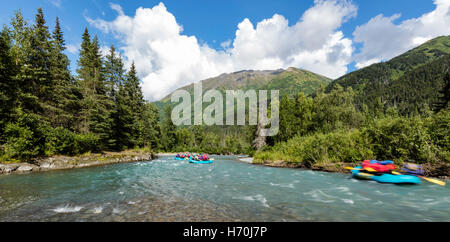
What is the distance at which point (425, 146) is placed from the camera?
14523 mm

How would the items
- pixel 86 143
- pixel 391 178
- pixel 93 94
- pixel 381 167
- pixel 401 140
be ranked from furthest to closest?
1. pixel 93 94
2. pixel 86 143
3. pixel 401 140
4. pixel 381 167
5. pixel 391 178

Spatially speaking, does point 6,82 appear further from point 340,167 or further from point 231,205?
point 340,167

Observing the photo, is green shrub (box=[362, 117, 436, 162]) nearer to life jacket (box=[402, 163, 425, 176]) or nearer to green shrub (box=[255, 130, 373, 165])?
green shrub (box=[255, 130, 373, 165])

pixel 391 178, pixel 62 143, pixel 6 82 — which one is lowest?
pixel 391 178

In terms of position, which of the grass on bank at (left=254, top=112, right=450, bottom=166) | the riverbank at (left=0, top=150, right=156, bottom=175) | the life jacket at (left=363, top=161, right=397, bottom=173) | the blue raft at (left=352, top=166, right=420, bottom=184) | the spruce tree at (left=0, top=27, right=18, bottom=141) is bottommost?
the riverbank at (left=0, top=150, right=156, bottom=175)

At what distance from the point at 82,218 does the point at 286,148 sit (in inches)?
1117

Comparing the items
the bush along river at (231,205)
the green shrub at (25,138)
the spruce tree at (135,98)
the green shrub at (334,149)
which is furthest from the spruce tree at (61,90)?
the green shrub at (334,149)

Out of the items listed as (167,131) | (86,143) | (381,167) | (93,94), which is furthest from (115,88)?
(381,167)

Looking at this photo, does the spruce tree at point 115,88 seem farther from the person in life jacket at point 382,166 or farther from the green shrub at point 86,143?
the person in life jacket at point 382,166

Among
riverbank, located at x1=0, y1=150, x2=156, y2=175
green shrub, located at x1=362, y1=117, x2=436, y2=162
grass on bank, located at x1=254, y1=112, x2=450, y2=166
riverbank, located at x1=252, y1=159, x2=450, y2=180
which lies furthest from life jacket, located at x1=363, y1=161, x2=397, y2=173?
riverbank, located at x1=0, y1=150, x2=156, y2=175

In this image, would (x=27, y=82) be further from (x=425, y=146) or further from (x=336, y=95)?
(x=336, y=95)

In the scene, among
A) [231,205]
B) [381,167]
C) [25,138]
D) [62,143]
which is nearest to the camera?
[231,205]

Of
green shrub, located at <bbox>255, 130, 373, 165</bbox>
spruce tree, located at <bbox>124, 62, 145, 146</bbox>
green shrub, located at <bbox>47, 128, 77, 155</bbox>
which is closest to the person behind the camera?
green shrub, located at <bbox>255, 130, 373, 165</bbox>
